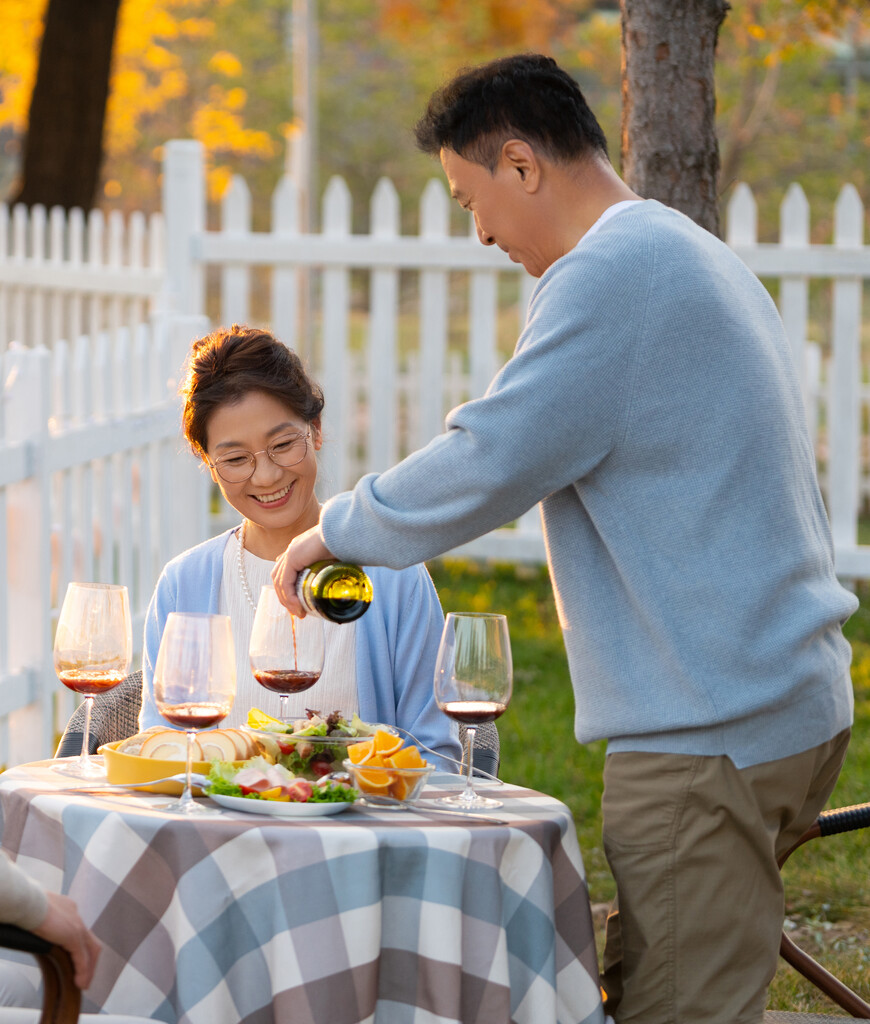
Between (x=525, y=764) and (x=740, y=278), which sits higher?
(x=740, y=278)

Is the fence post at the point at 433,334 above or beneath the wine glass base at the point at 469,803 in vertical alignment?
above

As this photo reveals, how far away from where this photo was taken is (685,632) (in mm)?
2203

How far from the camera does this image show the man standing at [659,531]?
2189 mm

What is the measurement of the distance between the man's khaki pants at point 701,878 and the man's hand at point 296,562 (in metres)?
0.60

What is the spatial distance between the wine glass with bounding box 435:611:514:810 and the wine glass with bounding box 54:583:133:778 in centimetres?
60

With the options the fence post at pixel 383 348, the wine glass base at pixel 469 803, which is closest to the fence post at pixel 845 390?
the fence post at pixel 383 348

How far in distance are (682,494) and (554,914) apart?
72cm

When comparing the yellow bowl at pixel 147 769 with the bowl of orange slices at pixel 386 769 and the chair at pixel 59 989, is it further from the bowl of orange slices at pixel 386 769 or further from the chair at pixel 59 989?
the chair at pixel 59 989

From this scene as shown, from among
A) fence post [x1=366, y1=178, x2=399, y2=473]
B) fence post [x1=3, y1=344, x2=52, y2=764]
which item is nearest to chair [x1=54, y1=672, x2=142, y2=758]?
fence post [x1=3, y1=344, x2=52, y2=764]

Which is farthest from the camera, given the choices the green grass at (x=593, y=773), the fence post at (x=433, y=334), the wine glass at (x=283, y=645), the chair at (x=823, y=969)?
the fence post at (x=433, y=334)

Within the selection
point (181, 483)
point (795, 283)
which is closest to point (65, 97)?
point (181, 483)

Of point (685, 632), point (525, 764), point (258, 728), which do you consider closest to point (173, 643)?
point (258, 728)

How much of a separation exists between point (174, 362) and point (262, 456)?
10.5 ft

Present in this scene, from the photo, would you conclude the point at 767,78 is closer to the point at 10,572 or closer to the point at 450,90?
the point at 10,572
